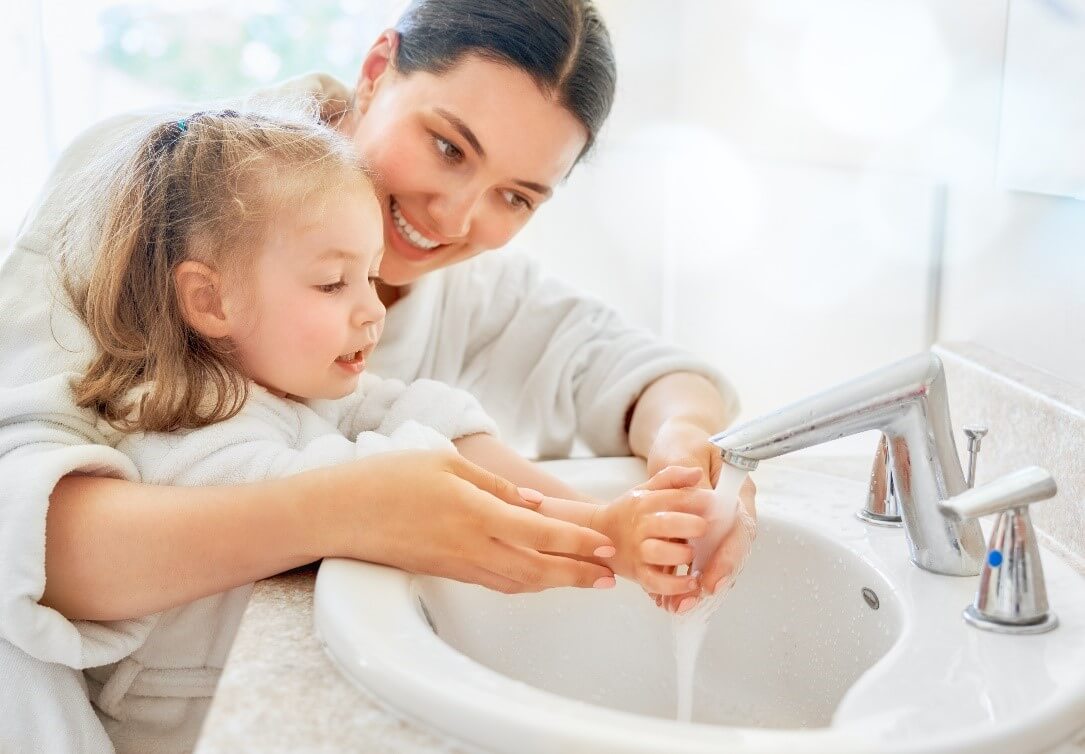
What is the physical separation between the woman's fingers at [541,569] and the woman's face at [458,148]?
0.46 metres

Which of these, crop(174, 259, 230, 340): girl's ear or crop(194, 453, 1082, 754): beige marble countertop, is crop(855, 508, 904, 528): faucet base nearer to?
crop(194, 453, 1082, 754): beige marble countertop

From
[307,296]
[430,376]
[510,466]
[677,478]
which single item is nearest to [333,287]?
[307,296]

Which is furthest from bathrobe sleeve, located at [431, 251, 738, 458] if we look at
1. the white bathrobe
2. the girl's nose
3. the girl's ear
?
the girl's ear

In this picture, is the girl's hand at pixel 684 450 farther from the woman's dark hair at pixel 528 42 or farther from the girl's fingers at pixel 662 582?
the woman's dark hair at pixel 528 42

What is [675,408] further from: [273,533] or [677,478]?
[273,533]

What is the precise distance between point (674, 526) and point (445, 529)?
0.17 metres

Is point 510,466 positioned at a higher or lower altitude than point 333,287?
lower

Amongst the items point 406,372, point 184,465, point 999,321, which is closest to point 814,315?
point 999,321

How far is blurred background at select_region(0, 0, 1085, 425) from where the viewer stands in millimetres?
1019

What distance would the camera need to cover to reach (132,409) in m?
0.85

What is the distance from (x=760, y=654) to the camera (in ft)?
3.09

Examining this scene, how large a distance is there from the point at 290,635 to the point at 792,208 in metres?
1.17

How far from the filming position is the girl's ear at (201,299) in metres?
0.92

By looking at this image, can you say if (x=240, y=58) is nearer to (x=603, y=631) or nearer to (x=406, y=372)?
(x=406, y=372)
